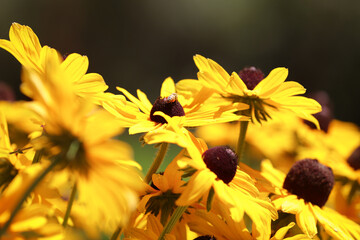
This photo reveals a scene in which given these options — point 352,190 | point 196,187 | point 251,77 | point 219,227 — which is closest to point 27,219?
point 196,187

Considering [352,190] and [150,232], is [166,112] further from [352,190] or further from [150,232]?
[352,190]

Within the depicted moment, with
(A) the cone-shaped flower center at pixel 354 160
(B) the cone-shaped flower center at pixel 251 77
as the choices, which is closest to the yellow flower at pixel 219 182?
(B) the cone-shaped flower center at pixel 251 77

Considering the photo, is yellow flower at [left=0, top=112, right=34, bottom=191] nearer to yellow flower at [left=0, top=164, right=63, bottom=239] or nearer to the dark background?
yellow flower at [left=0, top=164, right=63, bottom=239]

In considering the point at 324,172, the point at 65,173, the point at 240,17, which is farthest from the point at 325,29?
the point at 65,173

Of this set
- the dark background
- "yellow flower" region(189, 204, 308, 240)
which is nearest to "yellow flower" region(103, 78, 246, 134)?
"yellow flower" region(189, 204, 308, 240)

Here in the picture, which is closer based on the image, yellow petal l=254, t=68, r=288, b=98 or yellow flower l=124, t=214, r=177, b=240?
yellow flower l=124, t=214, r=177, b=240

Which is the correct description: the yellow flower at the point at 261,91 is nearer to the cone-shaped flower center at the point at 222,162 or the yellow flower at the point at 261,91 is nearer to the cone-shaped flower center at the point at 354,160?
the cone-shaped flower center at the point at 222,162
